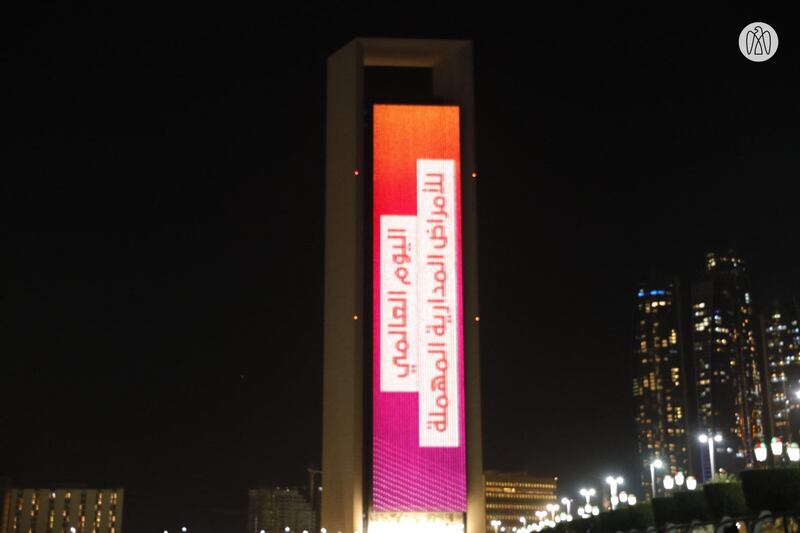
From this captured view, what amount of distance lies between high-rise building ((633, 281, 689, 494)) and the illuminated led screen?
439 ft

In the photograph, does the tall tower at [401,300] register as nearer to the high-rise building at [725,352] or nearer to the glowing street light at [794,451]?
the glowing street light at [794,451]

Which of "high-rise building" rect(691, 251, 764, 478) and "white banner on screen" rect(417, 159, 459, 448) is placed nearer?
"white banner on screen" rect(417, 159, 459, 448)

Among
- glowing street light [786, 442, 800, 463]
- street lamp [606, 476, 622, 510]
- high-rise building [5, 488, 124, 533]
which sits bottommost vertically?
high-rise building [5, 488, 124, 533]

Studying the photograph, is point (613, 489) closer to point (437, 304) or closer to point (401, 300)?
point (437, 304)

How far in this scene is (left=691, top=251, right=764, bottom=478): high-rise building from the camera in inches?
6481

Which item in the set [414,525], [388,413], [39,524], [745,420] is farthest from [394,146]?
[745,420]

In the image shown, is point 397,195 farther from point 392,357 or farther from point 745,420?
point 745,420

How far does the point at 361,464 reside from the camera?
173 ft

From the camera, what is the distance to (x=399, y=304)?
54.9m

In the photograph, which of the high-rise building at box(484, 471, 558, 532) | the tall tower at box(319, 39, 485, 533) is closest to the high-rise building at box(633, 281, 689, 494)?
the high-rise building at box(484, 471, 558, 532)

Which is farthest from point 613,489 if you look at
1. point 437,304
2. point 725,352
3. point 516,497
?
point 725,352

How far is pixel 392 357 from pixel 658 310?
5627 inches

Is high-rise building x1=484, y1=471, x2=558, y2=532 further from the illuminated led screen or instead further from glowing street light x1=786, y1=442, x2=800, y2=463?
glowing street light x1=786, y1=442, x2=800, y2=463

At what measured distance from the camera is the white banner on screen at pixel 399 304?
177 feet
